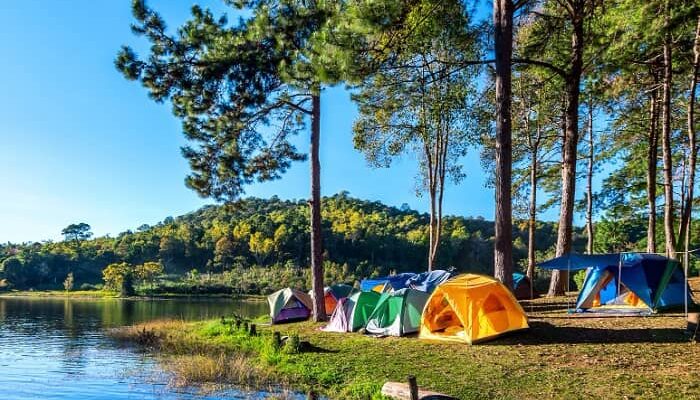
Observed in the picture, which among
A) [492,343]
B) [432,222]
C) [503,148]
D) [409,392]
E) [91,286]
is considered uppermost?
[503,148]

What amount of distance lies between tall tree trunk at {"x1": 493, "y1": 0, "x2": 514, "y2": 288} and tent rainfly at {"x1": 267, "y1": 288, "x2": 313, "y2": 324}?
9.64 m

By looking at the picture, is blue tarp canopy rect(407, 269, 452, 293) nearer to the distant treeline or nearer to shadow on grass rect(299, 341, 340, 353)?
shadow on grass rect(299, 341, 340, 353)

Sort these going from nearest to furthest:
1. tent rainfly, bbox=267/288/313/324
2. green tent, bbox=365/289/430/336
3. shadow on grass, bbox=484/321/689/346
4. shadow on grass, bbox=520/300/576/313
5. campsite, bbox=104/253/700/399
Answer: campsite, bbox=104/253/700/399, shadow on grass, bbox=484/321/689/346, green tent, bbox=365/289/430/336, shadow on grass, bbox=520/300/576/313, tent rainfly, bbox=267/288/313/324

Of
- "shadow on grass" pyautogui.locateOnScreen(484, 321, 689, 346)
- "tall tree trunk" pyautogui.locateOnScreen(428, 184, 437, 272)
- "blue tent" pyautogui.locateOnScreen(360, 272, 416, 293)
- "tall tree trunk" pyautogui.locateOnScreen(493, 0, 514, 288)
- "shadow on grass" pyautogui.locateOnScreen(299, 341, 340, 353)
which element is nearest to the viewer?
"shadow on grass" pyautogui.locateOnScreen(484, 321, 689, 346)

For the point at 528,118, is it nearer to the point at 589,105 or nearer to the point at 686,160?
the point at 589,105

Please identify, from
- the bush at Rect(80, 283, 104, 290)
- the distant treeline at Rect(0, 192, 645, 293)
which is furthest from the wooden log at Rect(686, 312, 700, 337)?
the bush at Rect(80, 283, 104, 290)

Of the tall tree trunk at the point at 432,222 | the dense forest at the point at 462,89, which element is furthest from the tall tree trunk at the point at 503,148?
the tall tree trunk at the point at 432,222

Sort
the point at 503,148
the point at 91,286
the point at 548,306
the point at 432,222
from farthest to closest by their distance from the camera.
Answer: the point at 91,286, the point at 432,222, the point at 548,306, the point at 503,148

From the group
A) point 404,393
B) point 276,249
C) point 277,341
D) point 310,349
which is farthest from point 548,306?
point 276,249

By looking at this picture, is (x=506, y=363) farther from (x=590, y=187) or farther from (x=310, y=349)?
(x=590, y=187)

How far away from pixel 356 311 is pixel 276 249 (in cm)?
8177

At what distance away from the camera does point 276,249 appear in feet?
311

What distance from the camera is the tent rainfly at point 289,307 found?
19297 millimetres

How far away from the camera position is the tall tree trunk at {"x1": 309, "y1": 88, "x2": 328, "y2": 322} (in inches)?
648
